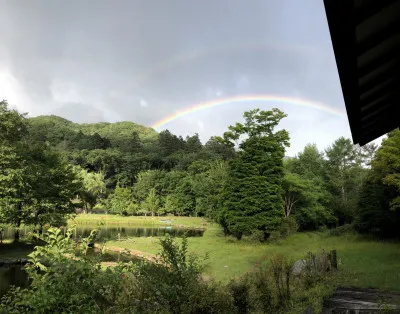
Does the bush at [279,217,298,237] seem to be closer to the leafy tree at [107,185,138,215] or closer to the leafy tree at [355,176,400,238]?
the leafy tree at [355,176,400,238]

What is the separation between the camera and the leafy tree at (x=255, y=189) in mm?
25844

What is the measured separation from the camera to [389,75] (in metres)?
3.58

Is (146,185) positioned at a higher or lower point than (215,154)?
lower

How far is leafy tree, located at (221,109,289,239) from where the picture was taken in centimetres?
2584

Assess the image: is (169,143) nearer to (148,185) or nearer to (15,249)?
(148,185)

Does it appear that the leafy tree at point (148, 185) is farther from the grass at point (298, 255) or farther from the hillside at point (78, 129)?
the grass at point (298, 255)

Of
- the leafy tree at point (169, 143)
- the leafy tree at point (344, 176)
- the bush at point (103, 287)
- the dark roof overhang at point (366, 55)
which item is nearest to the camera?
the dark roof overhang at point (366, 55)

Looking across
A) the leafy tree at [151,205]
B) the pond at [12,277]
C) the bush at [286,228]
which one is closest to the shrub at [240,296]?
the pond at [12,277]

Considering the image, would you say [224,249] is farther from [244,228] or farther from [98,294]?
[98,294]

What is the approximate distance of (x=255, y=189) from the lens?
26.5 meters

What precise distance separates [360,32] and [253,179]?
24880mm

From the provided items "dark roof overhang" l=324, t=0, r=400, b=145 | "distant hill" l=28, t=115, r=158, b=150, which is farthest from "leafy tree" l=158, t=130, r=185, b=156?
"dark roof overhang" l=324, t=0, r=400, b=145

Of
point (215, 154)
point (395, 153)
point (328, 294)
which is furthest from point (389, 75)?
point (215, 154)

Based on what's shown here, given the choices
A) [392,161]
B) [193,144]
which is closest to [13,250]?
[392,161]
